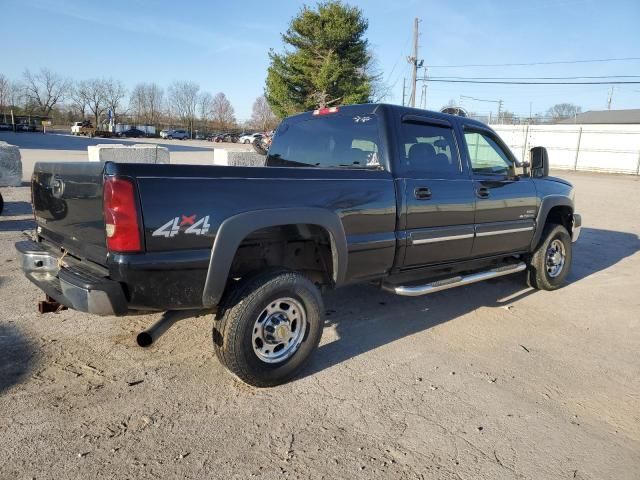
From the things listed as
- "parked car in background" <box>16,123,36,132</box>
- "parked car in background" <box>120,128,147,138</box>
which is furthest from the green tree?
"parked car in background" <box>16,123,36,132</box>

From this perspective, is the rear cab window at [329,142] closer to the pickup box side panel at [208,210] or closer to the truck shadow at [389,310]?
the pickup box side panel at [208,210]

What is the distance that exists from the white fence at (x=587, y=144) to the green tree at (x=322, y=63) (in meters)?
12.7

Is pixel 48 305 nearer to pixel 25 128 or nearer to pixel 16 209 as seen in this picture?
pixel 16 209

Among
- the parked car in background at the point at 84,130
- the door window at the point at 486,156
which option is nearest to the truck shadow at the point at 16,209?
the door window at the point at 486,156

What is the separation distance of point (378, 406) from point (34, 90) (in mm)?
103998

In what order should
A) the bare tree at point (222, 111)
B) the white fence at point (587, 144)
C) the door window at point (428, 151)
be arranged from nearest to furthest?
1. the door window at point (428, 151)
2. the white fence at point (587, 144)
3. the bare tree at point (222, 111)

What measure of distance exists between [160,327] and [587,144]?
36.7 meters

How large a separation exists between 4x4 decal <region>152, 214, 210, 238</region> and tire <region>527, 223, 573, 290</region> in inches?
171

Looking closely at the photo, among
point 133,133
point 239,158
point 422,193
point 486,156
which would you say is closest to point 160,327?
point 422,193

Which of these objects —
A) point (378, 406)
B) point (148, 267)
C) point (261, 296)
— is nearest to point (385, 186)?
point (261, 296)

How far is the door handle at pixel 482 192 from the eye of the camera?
4.60 meters

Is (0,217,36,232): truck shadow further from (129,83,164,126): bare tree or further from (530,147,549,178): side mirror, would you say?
(129,83,164,126): bare tree

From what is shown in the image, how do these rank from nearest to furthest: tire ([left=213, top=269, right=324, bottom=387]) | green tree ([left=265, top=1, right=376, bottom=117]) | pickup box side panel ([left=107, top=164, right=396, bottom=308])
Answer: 1. pickup box side panel ([left=107, top=164, right=396, bottom=308])
2. tire ([left=213, top=269, right=324, bottom=387])
3. green tree ([left=265, top=1, right=376, bottom=117])

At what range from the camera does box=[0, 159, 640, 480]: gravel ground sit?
2.56m
